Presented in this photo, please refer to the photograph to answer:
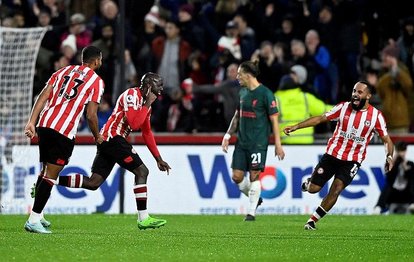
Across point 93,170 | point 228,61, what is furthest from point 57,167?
point 228,61

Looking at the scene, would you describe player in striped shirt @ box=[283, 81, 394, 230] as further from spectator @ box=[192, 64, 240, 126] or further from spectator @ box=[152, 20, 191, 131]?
spectator @ box=[152, 20, 191, 131]

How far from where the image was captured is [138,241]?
12.8m

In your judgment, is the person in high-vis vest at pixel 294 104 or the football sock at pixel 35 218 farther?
the person in high-vis vest at pixel 294 104

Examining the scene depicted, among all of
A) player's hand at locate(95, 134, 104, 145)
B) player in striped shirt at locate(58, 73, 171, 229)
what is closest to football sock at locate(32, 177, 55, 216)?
player's hand at locate(95, 134, 104, 145)

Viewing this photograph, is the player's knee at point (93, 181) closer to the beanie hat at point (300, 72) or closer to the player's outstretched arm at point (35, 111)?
the player's outstretched arm at point (35, 111)

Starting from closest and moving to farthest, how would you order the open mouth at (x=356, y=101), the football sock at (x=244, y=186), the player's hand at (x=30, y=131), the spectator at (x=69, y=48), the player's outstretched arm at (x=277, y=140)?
1. the player's hand at (x=30, y=131)
2. the open mouth at (x=356, y=101)
3. the player's outstretched arm at (x=277, y=140)
4. the football sock at (x=244, y=186)
5. the spectator at (x=69, y=48)

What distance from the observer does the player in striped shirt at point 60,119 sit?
13.6 meters

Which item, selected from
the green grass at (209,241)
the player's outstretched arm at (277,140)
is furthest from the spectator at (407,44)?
the player's outstretched arm at (277,140)

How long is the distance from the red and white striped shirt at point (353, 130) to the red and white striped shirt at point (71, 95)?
3329mm

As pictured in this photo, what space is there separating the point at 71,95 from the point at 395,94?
29.0 ft

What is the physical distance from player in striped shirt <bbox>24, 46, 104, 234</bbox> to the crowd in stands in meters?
7.47

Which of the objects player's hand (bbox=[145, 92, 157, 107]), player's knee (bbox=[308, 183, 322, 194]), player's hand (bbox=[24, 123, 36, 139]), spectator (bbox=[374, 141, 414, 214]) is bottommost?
spectator (bbox=[374, 141, 414, 214])

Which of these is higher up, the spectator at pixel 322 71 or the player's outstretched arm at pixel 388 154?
the spectator at pixel 322 71

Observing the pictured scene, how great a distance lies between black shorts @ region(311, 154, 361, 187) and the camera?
15.5 m
